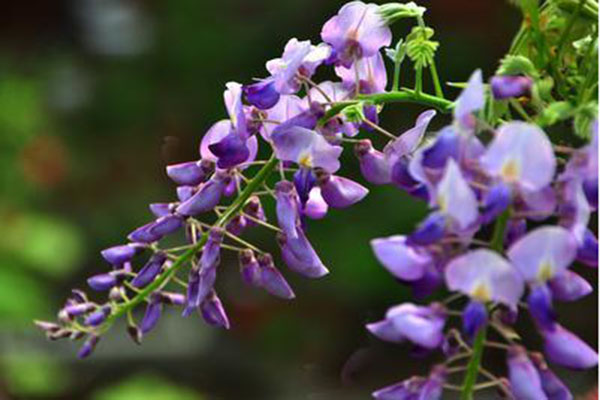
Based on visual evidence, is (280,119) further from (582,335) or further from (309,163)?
(582,335)

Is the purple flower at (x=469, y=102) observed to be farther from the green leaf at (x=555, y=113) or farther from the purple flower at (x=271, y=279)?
the purple flower at (x=271, y=279)

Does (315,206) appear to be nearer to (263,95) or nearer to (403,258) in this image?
(263,95)

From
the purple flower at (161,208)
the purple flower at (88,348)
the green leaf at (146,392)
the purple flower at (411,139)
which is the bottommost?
the green leaf at (146,392)

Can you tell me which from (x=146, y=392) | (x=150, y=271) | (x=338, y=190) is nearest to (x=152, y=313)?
(x=150, y=271)

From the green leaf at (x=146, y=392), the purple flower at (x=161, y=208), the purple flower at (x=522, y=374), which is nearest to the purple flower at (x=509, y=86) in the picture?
the purple flower at (x=522, y=374)

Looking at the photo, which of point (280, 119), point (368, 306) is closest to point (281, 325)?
point (368, 306)

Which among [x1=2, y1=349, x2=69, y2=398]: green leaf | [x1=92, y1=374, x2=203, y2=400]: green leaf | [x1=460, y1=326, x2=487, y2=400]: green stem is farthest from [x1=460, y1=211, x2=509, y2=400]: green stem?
[x1=2, y1=349, x2=69, y2=398]: green leaf
